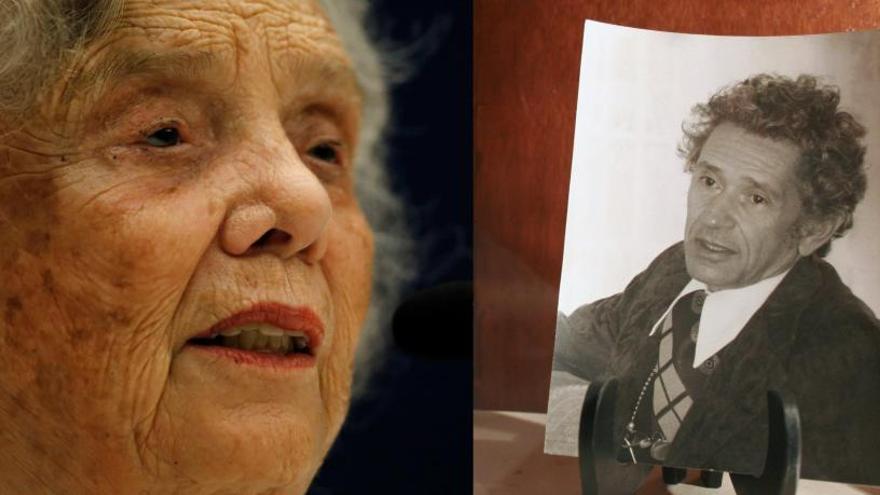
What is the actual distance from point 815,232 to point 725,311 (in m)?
0.21

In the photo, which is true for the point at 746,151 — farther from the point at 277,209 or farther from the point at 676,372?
the point at 277,209

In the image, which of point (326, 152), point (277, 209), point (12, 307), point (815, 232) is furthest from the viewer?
point (815, 232)

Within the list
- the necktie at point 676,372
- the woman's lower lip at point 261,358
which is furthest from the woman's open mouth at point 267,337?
the necktie at point 676,372

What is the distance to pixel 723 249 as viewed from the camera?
6.24ft

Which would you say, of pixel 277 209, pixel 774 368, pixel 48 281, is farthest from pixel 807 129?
pixel 48 281

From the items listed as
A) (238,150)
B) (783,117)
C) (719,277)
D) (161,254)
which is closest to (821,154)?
(783,117)

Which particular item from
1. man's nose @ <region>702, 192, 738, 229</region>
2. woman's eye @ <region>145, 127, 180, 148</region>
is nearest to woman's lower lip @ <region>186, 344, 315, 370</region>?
woman's eye @ <region>145, 127, 180, 148</region>

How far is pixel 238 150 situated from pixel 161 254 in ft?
0.63

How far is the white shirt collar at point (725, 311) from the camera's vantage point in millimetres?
1888

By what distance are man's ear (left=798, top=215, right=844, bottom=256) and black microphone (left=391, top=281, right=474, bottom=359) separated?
589 millimetres

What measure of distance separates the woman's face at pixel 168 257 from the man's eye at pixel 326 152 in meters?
0.02

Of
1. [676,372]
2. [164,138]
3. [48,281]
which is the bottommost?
[676,372]

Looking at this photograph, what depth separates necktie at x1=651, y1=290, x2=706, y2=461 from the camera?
190cm

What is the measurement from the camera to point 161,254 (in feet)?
4.94
